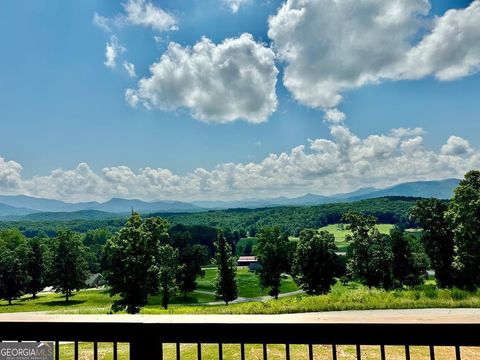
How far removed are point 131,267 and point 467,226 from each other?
75.7ft

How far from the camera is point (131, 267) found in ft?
86.1

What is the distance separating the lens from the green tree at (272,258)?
125ft

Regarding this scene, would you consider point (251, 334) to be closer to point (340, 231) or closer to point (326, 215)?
point (340, 231)

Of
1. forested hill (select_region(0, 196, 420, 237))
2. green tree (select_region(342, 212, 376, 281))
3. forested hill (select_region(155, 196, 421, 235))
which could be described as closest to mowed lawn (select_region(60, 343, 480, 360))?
green tree (select_region(342, 212, 376, 281))

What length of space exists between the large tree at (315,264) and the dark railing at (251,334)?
111 ft

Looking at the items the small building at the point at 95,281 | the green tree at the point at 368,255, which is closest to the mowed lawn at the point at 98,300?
the green tree at the point at 368,255

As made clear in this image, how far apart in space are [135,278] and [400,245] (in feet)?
85.4

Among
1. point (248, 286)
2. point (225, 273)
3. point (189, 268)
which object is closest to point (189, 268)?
point (189, 268)

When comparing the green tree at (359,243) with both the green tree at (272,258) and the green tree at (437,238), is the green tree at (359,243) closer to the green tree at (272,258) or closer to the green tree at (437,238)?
the green tree at (437,238)

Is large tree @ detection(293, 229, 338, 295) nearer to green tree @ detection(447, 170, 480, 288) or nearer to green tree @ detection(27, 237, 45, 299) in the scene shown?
green tree @ detection(447, 170, 480, 288)

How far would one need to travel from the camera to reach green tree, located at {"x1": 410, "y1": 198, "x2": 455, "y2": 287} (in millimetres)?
29891

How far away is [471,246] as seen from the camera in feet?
79.0

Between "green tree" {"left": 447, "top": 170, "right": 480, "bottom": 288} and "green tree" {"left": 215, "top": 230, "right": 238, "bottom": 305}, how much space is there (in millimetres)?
23423

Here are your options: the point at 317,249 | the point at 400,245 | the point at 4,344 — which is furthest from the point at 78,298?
the point at 4,344
